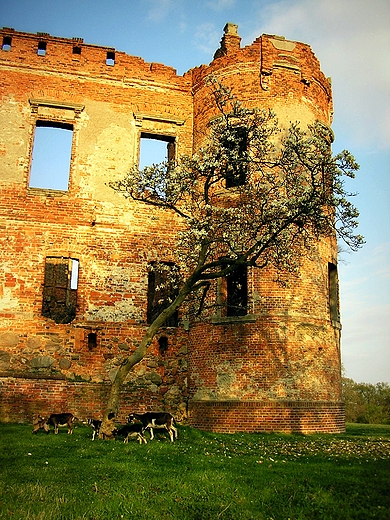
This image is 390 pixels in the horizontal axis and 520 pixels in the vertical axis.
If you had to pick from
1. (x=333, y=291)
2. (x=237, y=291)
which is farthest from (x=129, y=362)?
(x=333, y=291)

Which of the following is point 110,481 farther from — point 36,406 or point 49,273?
point 49,273

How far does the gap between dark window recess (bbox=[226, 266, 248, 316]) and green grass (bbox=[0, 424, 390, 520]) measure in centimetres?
473

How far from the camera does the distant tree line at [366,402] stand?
24.4 meters

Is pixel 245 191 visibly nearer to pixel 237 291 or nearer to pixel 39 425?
pixel 237 291

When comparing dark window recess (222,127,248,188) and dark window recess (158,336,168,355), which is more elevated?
dark window recess (222,127,248,188)

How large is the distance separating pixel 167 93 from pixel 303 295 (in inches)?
311

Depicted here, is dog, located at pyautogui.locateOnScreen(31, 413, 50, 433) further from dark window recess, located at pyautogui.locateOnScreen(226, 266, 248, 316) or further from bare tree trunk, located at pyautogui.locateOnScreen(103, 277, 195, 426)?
dark window recess, located at pyautogui.locateOnScreen(226, 266, 248, 316)

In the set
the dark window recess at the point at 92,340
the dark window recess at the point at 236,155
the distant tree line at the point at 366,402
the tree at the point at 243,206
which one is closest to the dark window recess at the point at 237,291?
the tree at the point at 243,206

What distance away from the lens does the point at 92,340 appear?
567 inches

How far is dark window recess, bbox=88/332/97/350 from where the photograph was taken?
14.3 metres

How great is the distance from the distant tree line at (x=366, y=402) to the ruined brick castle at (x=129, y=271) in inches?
457

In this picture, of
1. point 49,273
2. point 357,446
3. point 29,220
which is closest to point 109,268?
point 29,220

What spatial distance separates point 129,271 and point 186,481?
875 cm

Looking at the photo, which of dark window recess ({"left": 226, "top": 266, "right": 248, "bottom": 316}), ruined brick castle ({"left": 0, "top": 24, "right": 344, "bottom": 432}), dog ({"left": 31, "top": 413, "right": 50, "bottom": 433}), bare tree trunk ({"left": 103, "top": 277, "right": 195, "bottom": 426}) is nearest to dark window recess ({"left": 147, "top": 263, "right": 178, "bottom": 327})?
ruined brick castle ({"left": 0, "top": 24, "right": 344, "bottom": 432})
